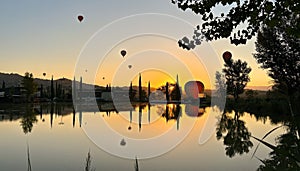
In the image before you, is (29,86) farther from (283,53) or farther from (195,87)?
A: (283,53)

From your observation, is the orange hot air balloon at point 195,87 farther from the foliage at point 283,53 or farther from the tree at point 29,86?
the tree at point 29,86

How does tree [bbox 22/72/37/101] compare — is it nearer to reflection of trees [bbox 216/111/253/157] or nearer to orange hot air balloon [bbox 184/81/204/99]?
orange hot air balloon [bbox 184/81/204/99]

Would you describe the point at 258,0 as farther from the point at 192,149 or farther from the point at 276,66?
the point at 276,66

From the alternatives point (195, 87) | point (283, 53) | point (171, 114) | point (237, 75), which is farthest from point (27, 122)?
point (237, 75)

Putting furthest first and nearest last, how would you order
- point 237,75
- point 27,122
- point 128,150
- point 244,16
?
point 237,75, point 27,122, point 128,150, point 244,16

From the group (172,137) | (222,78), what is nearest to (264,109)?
(222,78)

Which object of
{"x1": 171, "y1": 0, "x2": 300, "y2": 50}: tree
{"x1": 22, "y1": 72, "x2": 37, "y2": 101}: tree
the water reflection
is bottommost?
the water reflection

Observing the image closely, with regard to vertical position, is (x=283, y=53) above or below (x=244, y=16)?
above

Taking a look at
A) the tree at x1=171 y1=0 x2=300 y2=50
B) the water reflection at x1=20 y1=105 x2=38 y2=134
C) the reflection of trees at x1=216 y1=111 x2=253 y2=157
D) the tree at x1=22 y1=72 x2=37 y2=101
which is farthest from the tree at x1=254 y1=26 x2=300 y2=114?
the tree at x1=22 y1=72 x2=37 y2=101

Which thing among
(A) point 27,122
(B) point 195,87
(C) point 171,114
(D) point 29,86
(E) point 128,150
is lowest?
(E) point 128,150

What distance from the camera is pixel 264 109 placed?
85.1ft

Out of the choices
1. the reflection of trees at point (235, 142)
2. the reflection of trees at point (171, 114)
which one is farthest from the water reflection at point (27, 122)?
the reflection of trees at point (235, 142)

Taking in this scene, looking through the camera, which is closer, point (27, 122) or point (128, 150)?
point (128, 150)

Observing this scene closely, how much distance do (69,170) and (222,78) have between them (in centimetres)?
3184
